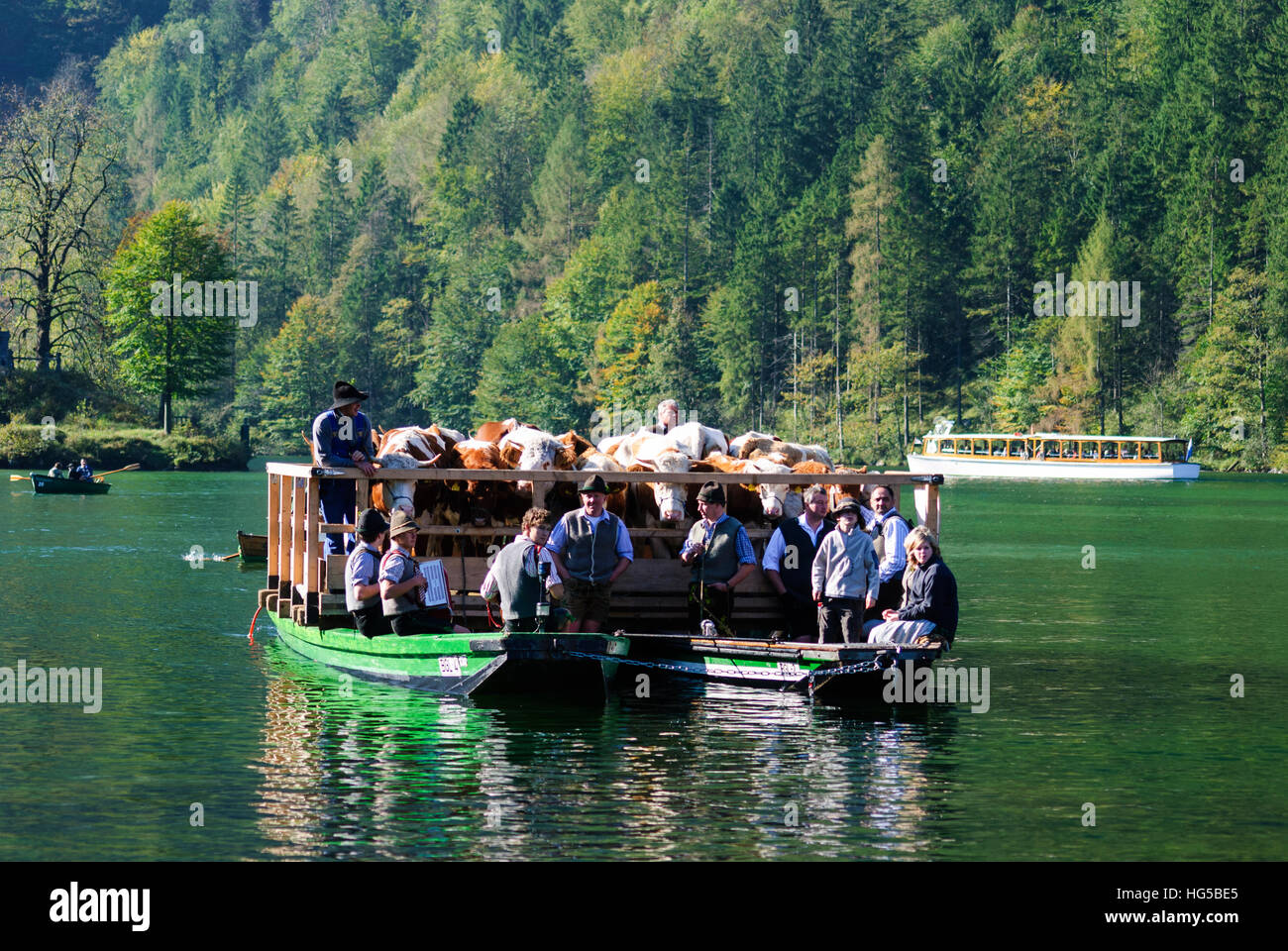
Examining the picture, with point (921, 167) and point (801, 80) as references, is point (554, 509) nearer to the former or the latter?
point (921, 167)

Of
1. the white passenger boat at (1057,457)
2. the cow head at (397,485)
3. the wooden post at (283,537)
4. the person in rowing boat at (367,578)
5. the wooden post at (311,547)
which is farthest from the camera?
the white passenger boat at (1057,457)

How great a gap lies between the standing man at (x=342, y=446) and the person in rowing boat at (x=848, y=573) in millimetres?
4841

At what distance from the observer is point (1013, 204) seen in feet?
335

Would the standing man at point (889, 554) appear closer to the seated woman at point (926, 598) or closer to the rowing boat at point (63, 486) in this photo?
the seated woman at point (926, 598)

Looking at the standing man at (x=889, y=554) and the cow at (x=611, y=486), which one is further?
the cow at (x=611, y=486)

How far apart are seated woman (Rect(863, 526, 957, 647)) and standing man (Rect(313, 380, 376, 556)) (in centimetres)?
575

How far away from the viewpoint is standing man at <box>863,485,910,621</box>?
18.6 metres

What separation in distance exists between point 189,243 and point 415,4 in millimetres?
98975

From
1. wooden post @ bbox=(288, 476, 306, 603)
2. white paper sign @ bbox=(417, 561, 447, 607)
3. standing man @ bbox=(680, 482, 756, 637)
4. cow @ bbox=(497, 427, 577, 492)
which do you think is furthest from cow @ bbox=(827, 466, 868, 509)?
wooden post @ bbox=(288, 476, 306, 603)

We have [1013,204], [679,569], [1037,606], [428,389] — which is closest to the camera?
[679,569]

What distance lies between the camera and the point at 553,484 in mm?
20141

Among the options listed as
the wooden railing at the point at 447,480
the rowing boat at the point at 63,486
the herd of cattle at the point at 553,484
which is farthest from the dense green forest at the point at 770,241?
the herd of cattle at the point at 553,484

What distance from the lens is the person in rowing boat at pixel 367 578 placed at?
17891 millimetres
